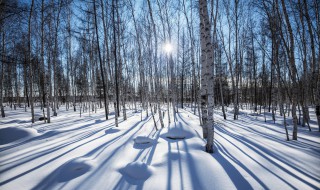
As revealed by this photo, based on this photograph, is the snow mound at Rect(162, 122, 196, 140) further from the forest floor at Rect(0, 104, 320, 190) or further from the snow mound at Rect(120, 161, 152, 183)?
the snow mound at Rect(120, 161, 152, 183)

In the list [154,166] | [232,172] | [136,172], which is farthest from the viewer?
[154,166]

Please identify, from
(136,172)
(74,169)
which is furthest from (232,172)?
(74,169)

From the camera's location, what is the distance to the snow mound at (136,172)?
8.77ft

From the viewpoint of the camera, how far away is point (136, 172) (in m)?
2.79

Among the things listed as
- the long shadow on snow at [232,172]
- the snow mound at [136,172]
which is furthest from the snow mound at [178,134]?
the snow mound at [136,172]

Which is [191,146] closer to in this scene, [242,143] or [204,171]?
[204,171]

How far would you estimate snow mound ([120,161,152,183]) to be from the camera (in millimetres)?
2674

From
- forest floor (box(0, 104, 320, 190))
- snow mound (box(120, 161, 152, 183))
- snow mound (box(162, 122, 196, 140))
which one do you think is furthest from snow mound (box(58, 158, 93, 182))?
snow mound (box(162, 122, 196, 140))

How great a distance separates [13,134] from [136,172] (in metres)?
6.07

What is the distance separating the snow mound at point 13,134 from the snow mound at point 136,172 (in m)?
5.38

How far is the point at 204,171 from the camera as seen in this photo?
2.91 m

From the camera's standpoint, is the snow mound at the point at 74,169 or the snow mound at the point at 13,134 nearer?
the snow mound at the point at 74,169

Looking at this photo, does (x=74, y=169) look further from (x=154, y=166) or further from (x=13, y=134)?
(x=13, y=134)

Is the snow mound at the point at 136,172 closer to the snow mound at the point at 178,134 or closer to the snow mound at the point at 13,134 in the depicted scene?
the snow mound at the point at 178,134
